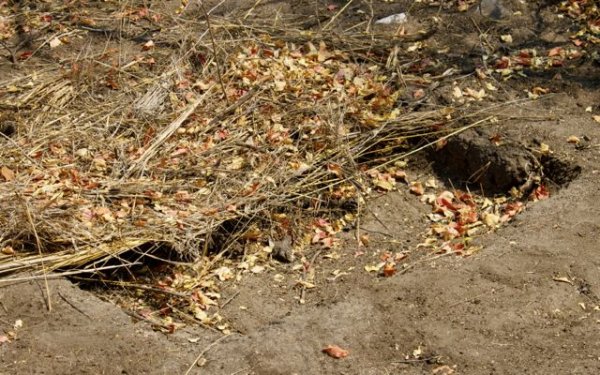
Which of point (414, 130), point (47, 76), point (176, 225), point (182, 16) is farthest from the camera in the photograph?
point (182, 16)

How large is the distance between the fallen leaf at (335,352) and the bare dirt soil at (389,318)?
0.8 inches

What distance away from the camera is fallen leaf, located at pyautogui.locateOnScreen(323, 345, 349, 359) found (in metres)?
4.74

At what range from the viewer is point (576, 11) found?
733cm

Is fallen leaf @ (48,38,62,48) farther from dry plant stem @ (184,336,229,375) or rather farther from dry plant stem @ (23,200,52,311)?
dry plant stem @ (184,336,229,375)

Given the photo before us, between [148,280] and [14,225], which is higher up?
[14,225]

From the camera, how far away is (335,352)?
475 cm

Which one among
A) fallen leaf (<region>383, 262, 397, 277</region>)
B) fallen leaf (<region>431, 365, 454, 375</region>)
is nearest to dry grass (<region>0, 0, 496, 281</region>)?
fallen leaf (<region>383, 262, 397, 277</region>)

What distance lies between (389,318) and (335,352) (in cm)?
35

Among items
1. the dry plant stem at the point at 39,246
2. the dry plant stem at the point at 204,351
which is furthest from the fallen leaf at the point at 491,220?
the dry plant stem at the point at 39,246

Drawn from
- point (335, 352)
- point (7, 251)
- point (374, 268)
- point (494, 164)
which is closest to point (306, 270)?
point (374, 268)

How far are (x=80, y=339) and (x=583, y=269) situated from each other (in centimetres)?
241

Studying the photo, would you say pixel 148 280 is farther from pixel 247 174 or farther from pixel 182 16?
pixel 182 16

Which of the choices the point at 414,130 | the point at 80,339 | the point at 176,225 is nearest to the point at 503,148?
the point at 414,130

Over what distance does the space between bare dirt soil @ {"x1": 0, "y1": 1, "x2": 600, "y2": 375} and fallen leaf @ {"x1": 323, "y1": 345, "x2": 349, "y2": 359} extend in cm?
2
